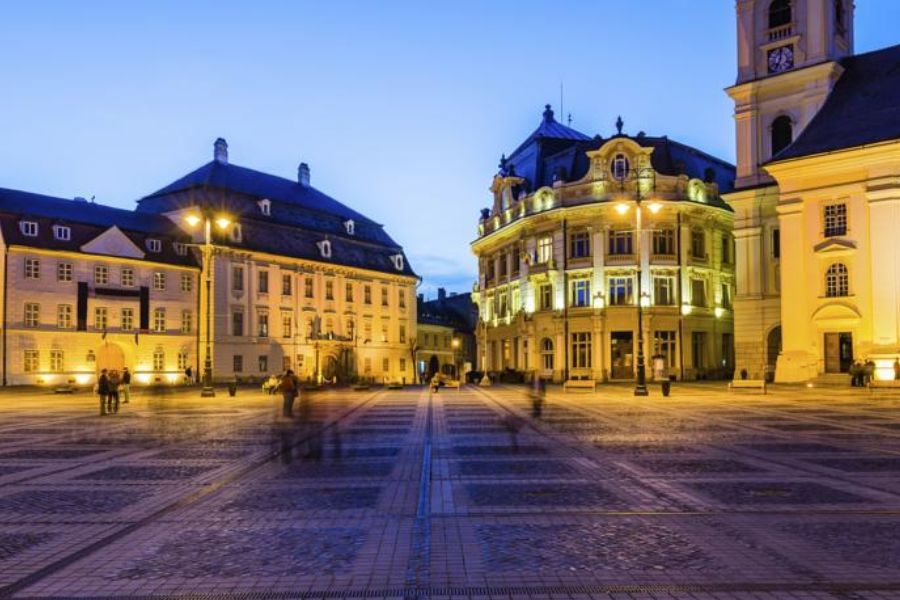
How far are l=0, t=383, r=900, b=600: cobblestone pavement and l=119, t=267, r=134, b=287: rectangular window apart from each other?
45.1 m

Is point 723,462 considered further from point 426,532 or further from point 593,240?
point 593,240

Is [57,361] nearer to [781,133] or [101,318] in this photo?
[101,318]

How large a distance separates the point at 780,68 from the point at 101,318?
49455 mm

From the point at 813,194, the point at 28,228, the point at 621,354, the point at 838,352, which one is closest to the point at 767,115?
the point at 813,194

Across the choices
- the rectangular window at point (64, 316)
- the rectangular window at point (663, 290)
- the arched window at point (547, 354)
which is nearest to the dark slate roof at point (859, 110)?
the rectangular window at point (663, 290)

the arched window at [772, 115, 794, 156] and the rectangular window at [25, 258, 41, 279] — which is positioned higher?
the arched window at [772, 115, 794, 156]

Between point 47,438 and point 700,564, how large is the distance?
1761cm

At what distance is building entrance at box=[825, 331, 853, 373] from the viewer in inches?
1778

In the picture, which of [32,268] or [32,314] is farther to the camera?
[32,268]

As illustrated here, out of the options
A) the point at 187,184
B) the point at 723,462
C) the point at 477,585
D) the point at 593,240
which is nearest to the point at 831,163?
the point at 593,240

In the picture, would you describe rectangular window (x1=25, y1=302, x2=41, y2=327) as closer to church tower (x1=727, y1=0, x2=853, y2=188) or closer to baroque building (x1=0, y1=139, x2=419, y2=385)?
baroque building (x1=0, y1=139, x2=419, y2=385)

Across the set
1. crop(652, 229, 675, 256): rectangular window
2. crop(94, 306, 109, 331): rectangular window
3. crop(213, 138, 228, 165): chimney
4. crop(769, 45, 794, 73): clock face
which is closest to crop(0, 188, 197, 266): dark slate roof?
crop(94, 306, 109, 331): rectangular window

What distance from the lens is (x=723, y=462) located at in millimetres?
14562

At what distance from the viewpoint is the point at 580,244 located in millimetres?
64312
